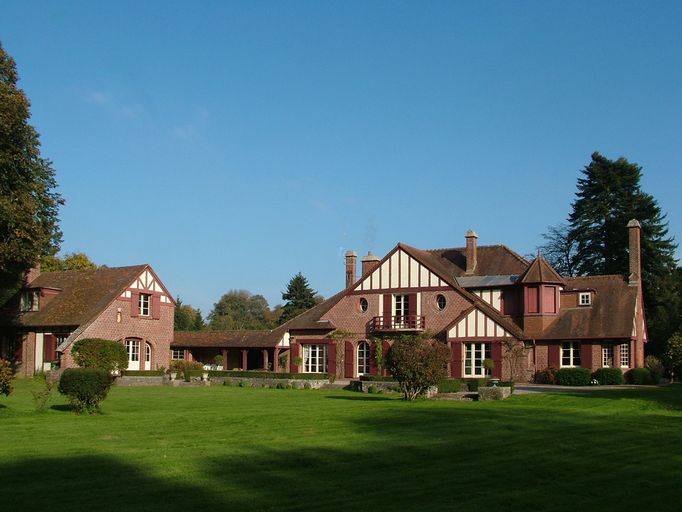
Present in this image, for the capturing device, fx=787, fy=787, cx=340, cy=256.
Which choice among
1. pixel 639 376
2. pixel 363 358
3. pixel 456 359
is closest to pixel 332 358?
pixel 363 358

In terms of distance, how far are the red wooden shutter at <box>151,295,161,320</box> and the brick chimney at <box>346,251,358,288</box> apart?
1128cm

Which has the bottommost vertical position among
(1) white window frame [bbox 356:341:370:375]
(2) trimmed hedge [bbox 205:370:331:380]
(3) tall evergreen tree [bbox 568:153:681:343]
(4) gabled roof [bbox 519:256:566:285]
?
(2) trimmed hedge [bbox 205:370:331:380]

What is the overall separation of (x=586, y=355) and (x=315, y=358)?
1411cm

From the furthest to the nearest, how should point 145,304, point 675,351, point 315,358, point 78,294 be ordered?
point 145,304
point 78,294
point 315,358
point 675,351

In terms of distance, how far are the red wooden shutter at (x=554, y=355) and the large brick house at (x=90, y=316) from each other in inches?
829

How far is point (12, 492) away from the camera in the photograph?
9.89 meters

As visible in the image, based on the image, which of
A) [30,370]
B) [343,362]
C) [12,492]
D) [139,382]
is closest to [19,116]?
[139,382]

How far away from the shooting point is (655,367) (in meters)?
36.9

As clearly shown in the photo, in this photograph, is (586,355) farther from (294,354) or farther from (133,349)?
(133,349)

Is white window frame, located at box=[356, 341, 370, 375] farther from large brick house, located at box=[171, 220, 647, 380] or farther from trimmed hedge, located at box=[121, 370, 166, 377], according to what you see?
trimmed hedge, located at box=[121, 370, 166, 377]

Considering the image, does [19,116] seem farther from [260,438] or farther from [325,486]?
[325,486]

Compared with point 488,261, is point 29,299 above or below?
below

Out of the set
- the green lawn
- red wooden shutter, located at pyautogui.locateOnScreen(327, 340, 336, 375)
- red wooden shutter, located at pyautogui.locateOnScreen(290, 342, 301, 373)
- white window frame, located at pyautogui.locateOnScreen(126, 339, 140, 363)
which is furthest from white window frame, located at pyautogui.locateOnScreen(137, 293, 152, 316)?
the green lawn

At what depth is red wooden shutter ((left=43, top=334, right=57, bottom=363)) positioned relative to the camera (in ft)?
134
